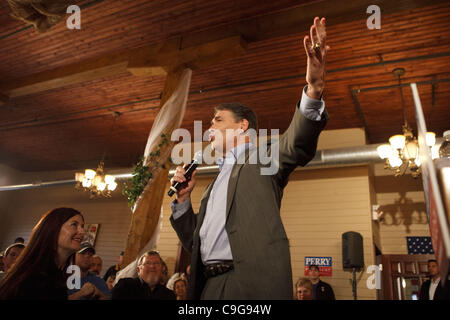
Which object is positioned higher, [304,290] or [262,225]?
[262,225]

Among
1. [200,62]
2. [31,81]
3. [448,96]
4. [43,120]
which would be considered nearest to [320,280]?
[448,96]

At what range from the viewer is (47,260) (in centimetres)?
173

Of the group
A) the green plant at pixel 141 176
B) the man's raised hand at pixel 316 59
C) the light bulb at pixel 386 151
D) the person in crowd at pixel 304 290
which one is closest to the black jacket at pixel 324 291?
the person in crowd at pixel 304 290

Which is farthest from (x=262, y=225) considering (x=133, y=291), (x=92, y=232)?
(x=92, y=232)

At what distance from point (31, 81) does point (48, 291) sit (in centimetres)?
557

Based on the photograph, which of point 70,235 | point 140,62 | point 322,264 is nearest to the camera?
point 70,235

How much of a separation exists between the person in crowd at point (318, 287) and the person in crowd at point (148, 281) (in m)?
3.37

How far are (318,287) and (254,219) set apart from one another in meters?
5.33

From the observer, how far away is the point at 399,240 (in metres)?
6.85

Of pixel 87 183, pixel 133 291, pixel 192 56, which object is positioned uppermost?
pixel 192 56

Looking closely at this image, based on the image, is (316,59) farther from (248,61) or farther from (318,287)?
(318,287)

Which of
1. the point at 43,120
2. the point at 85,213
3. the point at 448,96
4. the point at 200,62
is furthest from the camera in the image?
the point at 85,213

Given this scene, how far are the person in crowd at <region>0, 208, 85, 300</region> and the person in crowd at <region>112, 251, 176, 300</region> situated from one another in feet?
3.49

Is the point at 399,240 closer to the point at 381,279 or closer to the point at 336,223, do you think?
the point at 381,279
